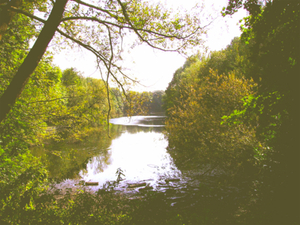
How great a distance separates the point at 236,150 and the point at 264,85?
4889 millimetres

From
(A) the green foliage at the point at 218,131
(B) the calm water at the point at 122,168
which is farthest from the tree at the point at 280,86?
(B) the calm water at the point at 122,168

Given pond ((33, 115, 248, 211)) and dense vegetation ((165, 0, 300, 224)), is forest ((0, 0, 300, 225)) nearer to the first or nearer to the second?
dense vegetation ((165, 0, 300, 224))

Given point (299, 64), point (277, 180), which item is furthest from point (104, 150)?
point (299, 64)

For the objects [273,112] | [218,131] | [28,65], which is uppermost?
[28,65]

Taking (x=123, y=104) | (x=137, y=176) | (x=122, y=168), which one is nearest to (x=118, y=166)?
(x=122, y=168)

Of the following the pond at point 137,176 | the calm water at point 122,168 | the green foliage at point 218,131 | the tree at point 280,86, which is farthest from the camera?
the calm water at point 122,168

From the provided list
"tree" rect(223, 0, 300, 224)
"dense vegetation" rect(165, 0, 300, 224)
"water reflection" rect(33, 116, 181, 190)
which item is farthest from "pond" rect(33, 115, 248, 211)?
"tree" rect(223, 0, 300, 224)

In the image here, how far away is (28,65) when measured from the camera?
3096mm

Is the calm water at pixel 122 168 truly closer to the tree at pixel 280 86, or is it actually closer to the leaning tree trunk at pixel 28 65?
the leaning tree trunk at pixel 28 65

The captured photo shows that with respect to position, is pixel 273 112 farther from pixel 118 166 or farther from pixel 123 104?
pixel 118 166

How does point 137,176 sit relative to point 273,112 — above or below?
below

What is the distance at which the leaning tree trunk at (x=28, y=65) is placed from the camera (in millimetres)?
3068

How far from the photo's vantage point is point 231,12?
4.74 metres

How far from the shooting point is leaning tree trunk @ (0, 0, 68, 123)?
121 inches
